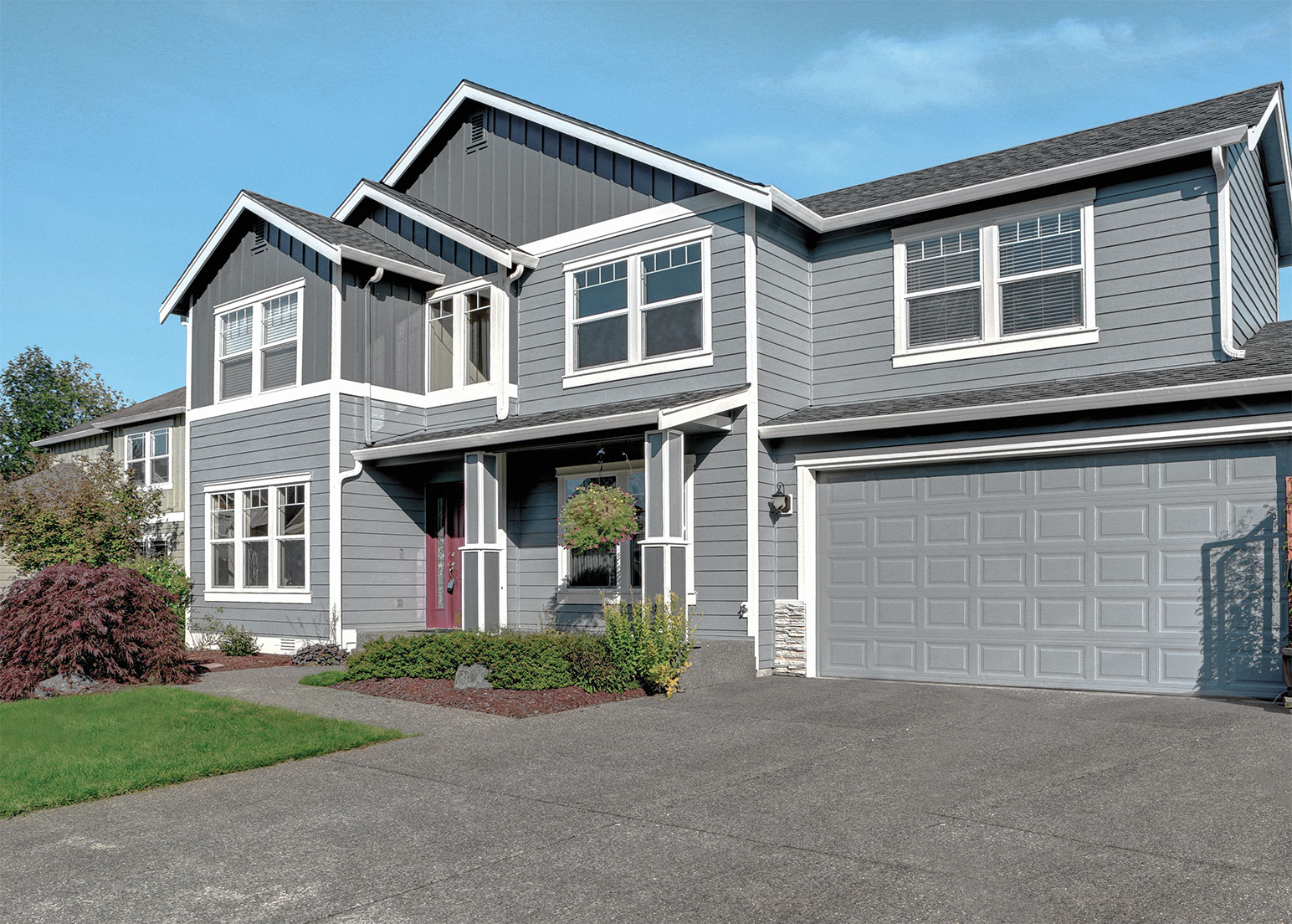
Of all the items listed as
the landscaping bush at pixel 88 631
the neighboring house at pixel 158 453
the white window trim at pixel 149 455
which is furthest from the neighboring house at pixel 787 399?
the white window trim at pixel 149 455

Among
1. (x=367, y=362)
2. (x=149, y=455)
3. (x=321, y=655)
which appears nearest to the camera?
(x=321, y=655)

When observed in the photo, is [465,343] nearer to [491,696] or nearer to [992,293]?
[491,696]

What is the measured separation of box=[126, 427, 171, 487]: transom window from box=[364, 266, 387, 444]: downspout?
8392 mm

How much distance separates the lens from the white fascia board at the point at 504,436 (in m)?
11.7

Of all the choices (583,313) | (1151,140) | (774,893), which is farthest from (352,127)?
(774,893)

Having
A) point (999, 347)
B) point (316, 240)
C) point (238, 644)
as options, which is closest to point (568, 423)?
point (999, 347)

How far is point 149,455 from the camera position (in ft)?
71.5

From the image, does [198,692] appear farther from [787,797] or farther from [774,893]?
[774,893]

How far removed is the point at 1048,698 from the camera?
385 inches

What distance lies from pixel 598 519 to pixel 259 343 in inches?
290

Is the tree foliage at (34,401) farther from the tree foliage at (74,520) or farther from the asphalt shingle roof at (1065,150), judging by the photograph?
the asphalt shingle roof at (1065,150)

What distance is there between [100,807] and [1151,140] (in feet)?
36.5

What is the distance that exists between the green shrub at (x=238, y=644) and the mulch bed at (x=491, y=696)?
481 centimetres

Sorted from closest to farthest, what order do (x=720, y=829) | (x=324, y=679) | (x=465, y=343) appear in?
(x=720, y=829) < (x=324, y=679) < (x=465, y=343)
